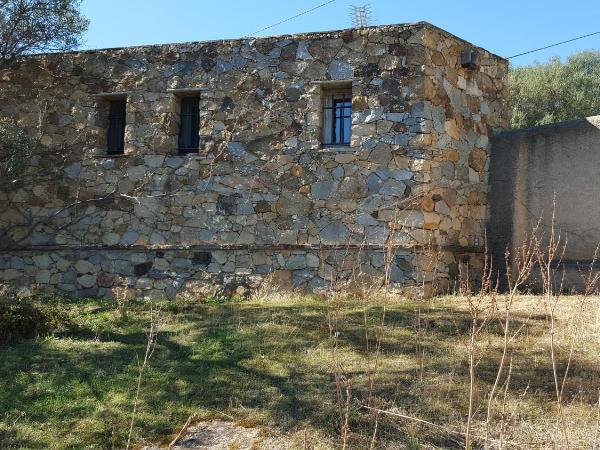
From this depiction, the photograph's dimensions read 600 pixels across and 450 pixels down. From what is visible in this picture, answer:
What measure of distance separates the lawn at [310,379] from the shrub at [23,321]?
16 cm

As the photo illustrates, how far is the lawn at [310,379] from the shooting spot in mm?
4559

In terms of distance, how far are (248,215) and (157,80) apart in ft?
8.79

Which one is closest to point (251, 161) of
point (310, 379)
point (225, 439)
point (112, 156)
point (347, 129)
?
point (347, 129)

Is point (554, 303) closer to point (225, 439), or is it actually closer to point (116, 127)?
point (225, 439)

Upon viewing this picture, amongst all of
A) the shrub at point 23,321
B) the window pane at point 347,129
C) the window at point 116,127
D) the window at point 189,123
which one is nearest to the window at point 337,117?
the window pane at point 347,129

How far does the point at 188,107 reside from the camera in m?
10.6

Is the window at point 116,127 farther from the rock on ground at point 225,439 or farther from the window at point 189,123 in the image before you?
the rock on ground at point 225,439

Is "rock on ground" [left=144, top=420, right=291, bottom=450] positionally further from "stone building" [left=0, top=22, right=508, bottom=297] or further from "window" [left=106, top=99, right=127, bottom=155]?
"window" [left=106, top=99, right=127, bottom=155]

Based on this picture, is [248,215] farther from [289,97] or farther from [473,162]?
[473,162]

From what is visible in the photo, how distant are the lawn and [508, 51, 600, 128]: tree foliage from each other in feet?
39.2

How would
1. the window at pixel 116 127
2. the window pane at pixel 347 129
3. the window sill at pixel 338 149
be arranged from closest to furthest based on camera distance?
the window sill at pixel 338 149, the window pane at pixel 347 129, the window at pixel 116 127

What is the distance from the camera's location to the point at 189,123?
34.6 feet

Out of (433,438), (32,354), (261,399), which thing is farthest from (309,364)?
(32,354)

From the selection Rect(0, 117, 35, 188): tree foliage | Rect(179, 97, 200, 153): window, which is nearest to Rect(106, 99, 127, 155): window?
Rect(179, 97, 200, 153): window
